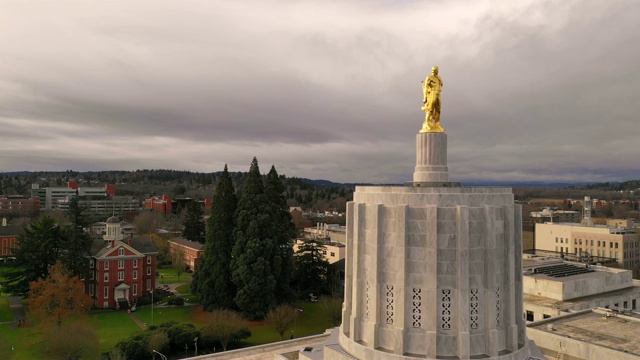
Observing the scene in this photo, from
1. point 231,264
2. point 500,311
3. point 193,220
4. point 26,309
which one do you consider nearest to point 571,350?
point 500,311

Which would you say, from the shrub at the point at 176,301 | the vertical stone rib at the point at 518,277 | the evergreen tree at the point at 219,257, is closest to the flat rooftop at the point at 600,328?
the vertical stone rib at the point at 518,277

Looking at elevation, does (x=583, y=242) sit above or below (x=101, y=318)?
above

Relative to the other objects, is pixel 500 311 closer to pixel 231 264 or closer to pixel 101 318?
pixel 231 264

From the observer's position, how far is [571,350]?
2216cm

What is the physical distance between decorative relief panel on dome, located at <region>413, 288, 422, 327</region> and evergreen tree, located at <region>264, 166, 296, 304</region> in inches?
1138

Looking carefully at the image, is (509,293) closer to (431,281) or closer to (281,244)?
(431,281)

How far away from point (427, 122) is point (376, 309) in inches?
302

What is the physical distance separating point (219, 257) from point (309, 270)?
11.1m

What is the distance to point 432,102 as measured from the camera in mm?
18078

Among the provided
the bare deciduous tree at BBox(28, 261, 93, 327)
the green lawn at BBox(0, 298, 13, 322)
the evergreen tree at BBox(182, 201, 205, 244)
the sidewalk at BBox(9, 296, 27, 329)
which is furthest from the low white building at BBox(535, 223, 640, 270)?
the green lawn at BBox(0, 298, 13, 322)

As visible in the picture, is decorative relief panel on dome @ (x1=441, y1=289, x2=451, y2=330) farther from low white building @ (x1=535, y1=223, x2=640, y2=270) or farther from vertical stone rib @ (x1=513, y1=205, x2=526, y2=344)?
low white building @ (x1=535, y1=223, x2=640, y2=270)

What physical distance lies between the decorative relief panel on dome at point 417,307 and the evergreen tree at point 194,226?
70455mm

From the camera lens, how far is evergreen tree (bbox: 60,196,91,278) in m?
46.2

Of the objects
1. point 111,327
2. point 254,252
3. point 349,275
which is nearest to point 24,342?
point 111,327
